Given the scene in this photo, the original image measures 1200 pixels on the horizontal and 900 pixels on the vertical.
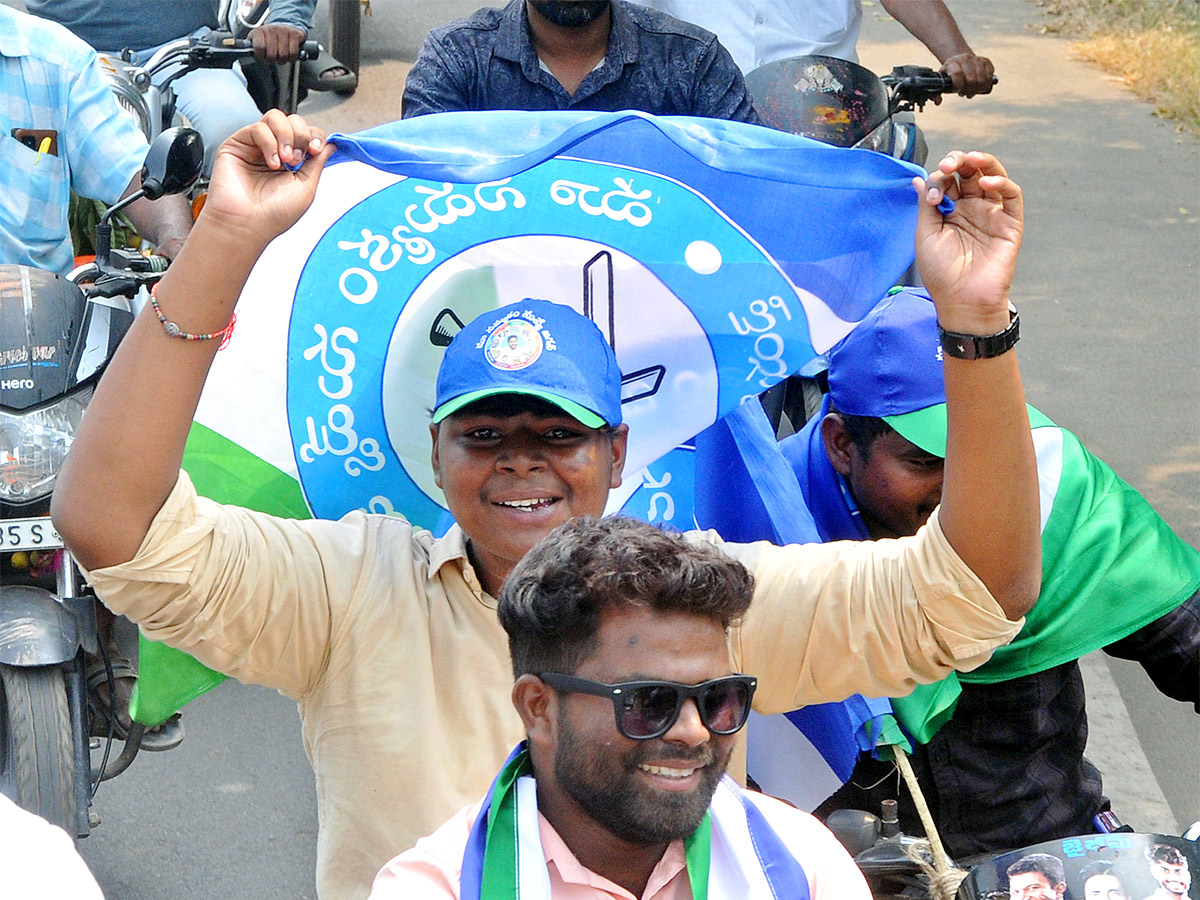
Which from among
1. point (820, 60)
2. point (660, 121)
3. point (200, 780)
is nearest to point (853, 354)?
point (660, 121)

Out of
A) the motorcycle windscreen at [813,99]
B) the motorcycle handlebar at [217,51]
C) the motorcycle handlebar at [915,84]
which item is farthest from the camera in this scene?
the motorcycle handlebar at [217,51]

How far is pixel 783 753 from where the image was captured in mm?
2686

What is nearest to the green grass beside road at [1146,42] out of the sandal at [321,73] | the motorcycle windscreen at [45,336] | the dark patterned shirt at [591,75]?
the sandal at [321,73]

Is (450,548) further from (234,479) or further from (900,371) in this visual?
(900,371)

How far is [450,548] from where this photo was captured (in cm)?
228

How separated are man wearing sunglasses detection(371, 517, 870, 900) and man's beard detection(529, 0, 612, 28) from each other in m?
2.33

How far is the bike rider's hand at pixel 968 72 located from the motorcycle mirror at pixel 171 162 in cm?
259

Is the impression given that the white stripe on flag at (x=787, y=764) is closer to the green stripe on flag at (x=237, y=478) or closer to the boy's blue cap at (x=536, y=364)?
the boy's blue cap at (x=536, y=364)

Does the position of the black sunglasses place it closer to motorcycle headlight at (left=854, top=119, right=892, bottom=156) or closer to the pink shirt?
the pink shirt

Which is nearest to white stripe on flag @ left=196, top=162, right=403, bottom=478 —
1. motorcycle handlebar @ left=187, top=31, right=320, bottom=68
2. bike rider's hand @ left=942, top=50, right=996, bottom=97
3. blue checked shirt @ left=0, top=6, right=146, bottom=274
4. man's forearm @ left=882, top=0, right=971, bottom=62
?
blue checked shirt @ left=0, top=6, right=146, bottom=274

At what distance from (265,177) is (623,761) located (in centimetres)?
95

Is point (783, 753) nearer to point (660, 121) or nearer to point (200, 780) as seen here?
point (660, 121)

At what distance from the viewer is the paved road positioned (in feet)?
12.5

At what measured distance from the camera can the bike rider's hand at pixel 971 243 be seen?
2.09 meters
